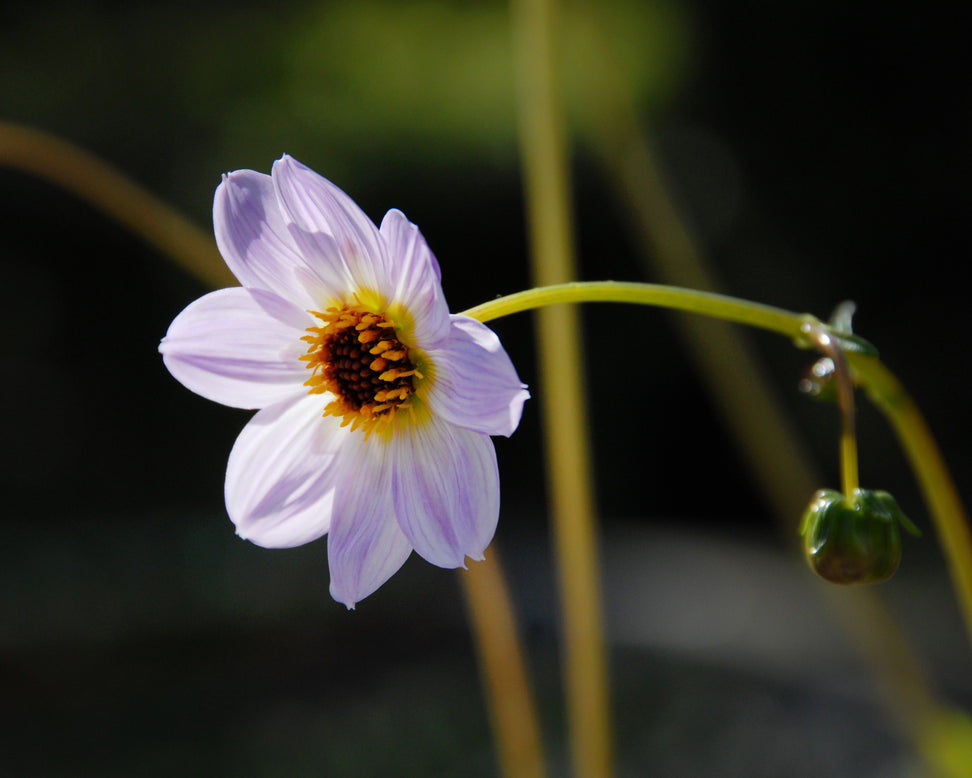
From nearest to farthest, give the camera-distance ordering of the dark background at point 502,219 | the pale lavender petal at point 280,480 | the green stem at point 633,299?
the green stem at point 633,299 < the pale lavender petal at point 280,480 < the dark background at point 502,219

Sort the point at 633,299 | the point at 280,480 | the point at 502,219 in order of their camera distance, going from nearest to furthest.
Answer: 1. the point at 633,299
2. the point at 280,480
3. the point at 502,219

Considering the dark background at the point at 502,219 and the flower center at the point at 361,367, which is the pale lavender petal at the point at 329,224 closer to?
the flower center at the point at 361,367

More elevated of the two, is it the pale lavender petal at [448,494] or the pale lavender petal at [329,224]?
the pale lavender petal at [329,224]

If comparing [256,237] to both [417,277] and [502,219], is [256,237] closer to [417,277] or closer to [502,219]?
[417,277]

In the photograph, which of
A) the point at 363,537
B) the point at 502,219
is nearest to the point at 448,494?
the point at 363,537

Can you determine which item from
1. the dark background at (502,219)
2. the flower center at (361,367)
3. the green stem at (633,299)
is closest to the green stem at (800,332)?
the green stem at (633,299)

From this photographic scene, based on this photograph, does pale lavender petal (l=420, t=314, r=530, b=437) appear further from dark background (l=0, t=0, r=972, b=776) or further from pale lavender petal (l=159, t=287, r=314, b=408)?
dark background (l=0, t=0, r=972, b=776)
